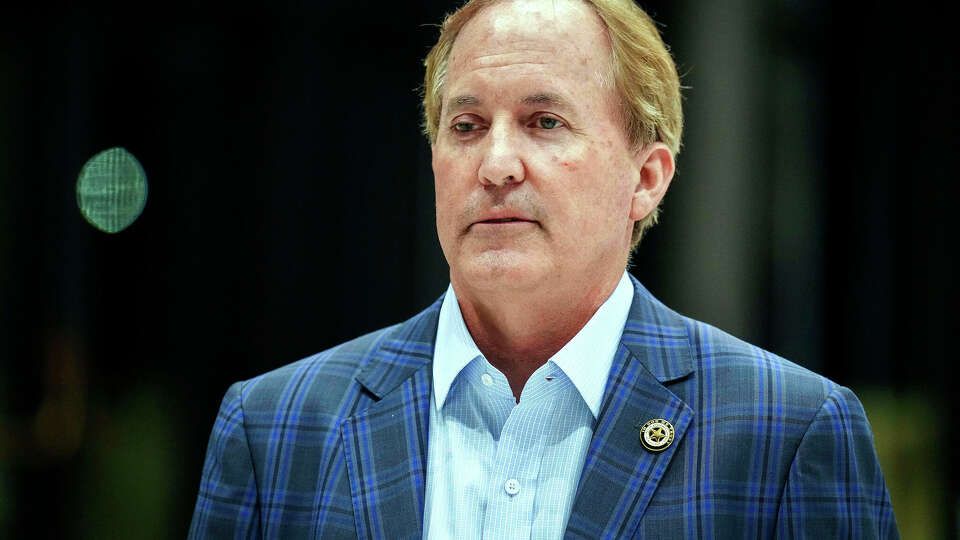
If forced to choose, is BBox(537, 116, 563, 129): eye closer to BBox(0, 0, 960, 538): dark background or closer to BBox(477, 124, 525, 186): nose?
BBox(477, 124, 525, 186): nose

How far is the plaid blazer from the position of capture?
1664mm

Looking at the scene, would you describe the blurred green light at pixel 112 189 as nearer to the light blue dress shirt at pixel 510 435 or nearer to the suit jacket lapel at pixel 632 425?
the light blue dress shirt at pixel 510 435

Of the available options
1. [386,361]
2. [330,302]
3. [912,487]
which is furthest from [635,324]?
[912,487]

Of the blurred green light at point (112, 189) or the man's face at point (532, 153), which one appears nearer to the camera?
the man's face at point (532, 153)

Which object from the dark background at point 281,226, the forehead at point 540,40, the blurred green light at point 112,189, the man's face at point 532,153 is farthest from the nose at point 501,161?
the blurred green light at point 112,189

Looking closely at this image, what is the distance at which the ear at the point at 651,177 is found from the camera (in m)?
2.01

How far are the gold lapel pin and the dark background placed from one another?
2104 millimetres

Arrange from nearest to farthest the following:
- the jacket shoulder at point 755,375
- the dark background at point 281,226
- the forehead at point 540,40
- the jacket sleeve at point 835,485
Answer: the jacket sleeve at point 835,485 < the jacket shoulder at point 755,375 < the forehead at point 540,40 < the dark background at point 281,226

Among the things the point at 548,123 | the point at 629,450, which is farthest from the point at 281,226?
the point at 629,450

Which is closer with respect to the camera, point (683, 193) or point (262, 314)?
point (262, 314)

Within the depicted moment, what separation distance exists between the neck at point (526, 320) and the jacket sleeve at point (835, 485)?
1.57 feet

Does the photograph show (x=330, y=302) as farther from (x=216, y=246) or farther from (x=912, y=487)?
(x=912, y=487)

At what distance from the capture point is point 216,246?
365 centimetres

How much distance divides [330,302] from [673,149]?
193 cm
